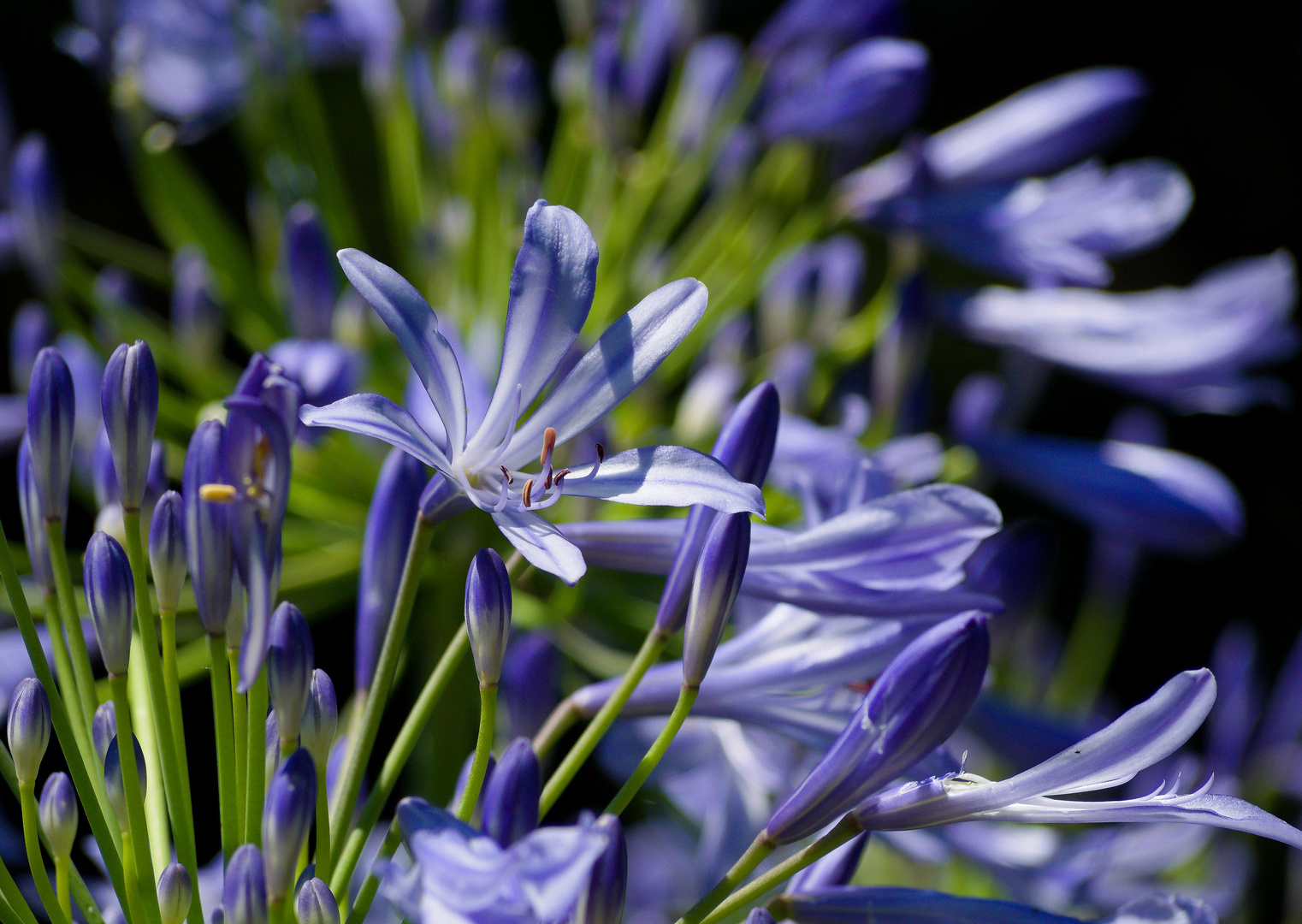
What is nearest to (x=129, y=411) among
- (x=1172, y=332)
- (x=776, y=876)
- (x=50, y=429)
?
(x=50, y=429)

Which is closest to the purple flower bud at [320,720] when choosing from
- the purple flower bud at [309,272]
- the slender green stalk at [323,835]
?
the slender green stalk at [323,835]

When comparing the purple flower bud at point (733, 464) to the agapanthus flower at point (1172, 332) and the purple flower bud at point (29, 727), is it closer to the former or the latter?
the purple flower bud at point (29, 727)

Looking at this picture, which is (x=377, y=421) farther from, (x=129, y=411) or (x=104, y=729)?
(x=104, y=729)

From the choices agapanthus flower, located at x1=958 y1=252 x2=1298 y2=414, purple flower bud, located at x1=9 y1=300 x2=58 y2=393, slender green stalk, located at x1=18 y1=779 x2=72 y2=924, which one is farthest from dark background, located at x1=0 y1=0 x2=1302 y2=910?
slender green stalk, located at x1=18 y1=779 x2=72 y2=924

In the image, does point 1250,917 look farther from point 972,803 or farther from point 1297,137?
point 1297,137

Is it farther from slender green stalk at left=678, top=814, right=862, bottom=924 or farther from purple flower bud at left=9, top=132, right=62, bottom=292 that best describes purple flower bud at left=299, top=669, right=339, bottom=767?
purple flower bud at left=9, top=132, right=62, bottom=292

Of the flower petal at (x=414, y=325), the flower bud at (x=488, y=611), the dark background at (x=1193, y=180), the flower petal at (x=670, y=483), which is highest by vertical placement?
the flower petal at (x=414, y=325)
